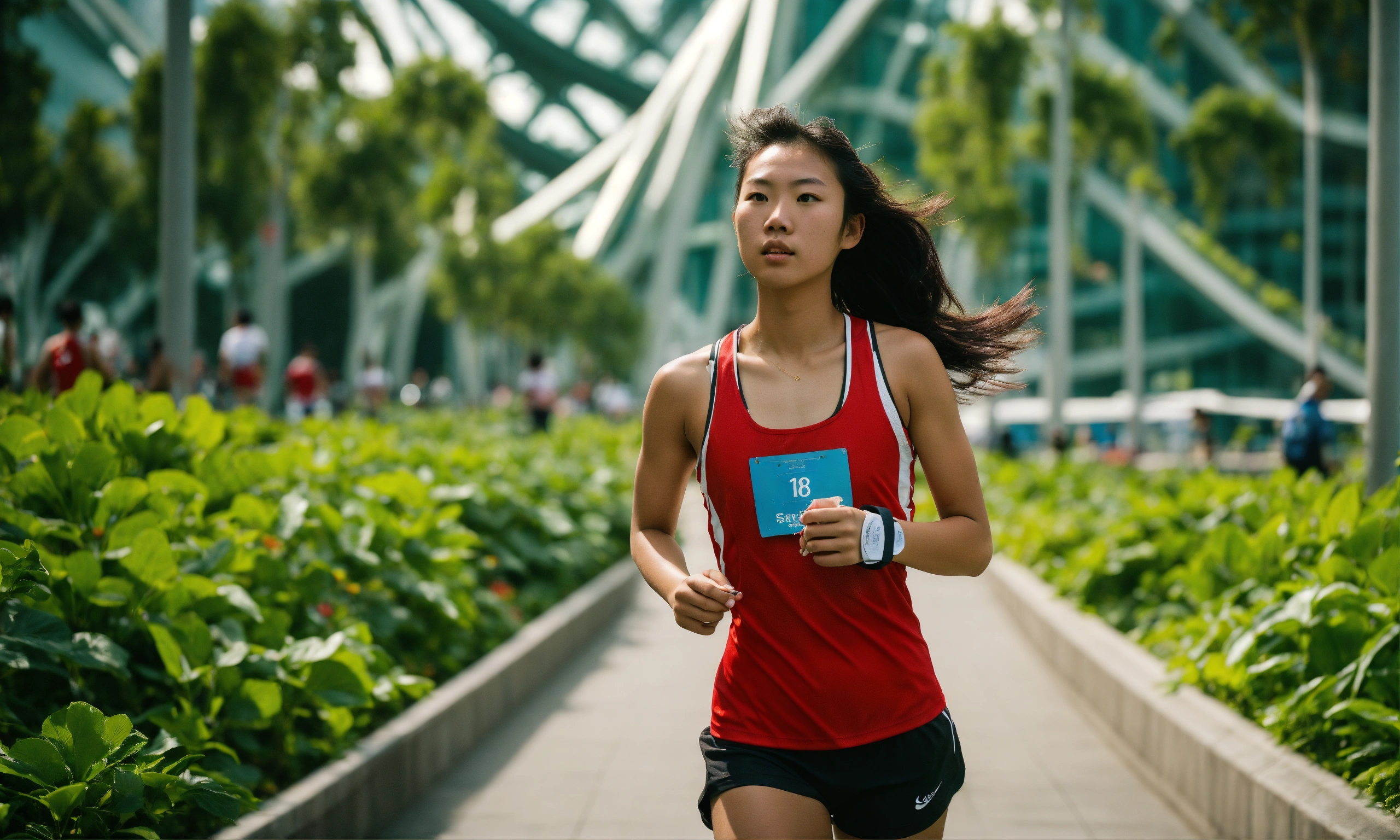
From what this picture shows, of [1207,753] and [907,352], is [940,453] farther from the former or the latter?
[1207,753]

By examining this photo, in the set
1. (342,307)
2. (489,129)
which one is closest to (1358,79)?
(489,129)

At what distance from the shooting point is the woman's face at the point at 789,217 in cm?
221

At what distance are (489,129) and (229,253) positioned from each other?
268 inches

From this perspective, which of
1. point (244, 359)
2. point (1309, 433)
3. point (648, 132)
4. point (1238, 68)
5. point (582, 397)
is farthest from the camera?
point (648, 132)

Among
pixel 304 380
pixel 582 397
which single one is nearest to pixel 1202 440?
pixel 304 380

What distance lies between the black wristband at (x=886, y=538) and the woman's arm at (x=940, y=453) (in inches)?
3.7

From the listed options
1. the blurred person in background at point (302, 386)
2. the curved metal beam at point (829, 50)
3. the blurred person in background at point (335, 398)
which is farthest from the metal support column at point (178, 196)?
the curved metal beam at point (829, 50)

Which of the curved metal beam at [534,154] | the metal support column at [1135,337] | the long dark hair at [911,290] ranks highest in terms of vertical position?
the curved metal beam at [534,154]

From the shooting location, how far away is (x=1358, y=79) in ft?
72.8

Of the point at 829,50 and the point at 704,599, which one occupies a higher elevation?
the point at 829,50

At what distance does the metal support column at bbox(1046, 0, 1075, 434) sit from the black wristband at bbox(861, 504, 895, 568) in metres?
16.4

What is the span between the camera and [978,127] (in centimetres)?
2548

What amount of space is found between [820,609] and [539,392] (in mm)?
17727

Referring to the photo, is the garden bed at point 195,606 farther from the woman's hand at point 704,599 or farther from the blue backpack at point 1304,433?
the blue backpack at point 1304,433
